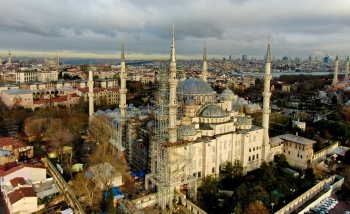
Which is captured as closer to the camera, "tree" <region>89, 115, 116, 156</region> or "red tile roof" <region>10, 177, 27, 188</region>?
"red tile roof" <region>10, 177, 27, 188</region>

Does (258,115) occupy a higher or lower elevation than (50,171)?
higher

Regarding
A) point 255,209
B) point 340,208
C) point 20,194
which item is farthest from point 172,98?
point 340,208

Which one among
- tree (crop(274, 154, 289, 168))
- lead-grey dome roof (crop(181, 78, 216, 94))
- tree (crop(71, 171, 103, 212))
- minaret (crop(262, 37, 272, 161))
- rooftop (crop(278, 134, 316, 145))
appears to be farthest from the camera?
lead-grey dome roof (crop(181, 78, 216, 94))

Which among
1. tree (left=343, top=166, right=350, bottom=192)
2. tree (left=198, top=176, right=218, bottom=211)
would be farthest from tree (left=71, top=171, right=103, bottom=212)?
tree (left=343, top=166, right=350, bottom=192)

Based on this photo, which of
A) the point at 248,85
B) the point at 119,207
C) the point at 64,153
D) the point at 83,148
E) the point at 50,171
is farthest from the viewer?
the point at 248,85

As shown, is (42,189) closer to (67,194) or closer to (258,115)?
(67,194)

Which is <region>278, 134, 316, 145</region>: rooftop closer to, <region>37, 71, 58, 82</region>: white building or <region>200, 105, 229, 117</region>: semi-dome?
<region>200, 105, 229, 117</region>: semi-dome

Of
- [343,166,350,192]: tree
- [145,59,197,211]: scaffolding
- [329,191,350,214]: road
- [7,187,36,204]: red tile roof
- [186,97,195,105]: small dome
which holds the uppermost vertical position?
[186,97,195,105]: small dome

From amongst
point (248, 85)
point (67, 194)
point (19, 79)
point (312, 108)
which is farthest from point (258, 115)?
point (19, 79)
